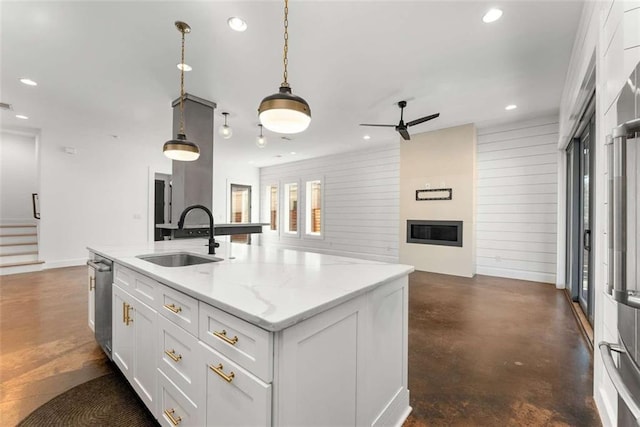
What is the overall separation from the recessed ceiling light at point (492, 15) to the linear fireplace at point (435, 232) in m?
3.57

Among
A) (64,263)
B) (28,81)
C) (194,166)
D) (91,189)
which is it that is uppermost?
(28,81)

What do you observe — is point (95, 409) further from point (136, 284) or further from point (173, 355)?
point (173, 355)

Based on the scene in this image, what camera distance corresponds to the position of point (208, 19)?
2408 millimetres

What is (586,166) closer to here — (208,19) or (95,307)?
(208,19)

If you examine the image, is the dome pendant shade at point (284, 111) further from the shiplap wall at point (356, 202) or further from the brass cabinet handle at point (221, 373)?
the shiplap wall at point (356, 202)

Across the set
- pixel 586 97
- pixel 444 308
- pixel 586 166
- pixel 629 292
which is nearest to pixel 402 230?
pixel 444 308

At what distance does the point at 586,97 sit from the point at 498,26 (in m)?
1.11

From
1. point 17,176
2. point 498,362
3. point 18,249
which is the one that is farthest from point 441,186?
point 17,176

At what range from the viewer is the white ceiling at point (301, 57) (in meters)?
2.32

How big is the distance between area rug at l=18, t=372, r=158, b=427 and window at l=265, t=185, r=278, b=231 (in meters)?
→ 7.43

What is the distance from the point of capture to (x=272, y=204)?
31.4ft

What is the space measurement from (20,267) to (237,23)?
627 cm

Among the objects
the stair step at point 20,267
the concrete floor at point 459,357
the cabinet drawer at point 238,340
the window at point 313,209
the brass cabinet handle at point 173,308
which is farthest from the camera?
the window at point 313,209

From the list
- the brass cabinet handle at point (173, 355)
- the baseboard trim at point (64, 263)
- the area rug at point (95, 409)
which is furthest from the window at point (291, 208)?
the brass cabinet handle at point (173, 355)
